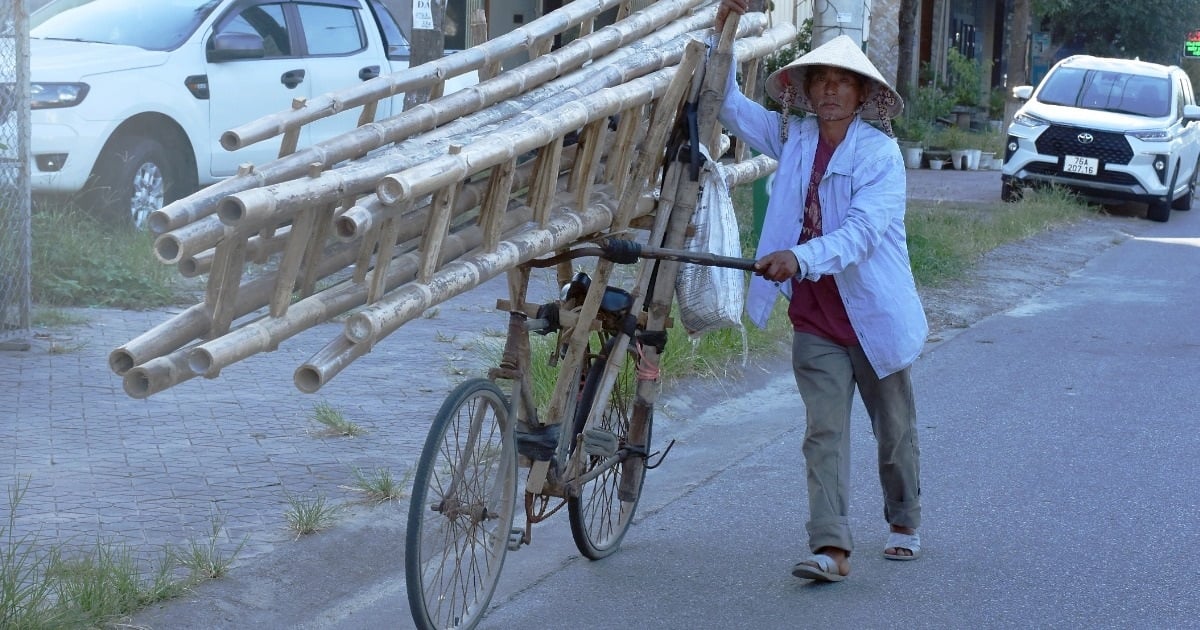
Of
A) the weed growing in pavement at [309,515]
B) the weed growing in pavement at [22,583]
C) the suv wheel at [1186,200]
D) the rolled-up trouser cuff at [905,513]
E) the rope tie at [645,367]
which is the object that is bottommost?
the suv wheel at [1186,200]

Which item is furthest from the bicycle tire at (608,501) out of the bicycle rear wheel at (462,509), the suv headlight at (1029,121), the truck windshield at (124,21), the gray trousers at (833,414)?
the suv headlight at (1029,121)

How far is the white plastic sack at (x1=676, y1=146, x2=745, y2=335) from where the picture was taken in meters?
4.73

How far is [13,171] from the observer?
23.0 ft

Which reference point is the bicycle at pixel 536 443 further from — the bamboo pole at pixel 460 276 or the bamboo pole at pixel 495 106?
the bamboo pole at pixel 495 106

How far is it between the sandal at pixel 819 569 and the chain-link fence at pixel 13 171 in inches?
165

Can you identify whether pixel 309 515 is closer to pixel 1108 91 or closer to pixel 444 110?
pixel 444 110

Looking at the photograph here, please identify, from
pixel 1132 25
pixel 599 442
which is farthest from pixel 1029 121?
pixel 1132 25

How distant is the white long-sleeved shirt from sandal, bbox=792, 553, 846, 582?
0.64 meters

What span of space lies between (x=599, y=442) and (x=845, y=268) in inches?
37.1

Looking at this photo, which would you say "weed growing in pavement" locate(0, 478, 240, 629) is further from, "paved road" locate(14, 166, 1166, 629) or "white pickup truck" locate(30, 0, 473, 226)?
"white pickup truck" locate(30, 0, 473, 226)

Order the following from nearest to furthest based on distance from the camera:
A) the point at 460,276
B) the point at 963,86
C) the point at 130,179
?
1. the point at 460,276
2. the point at 130,179
3. the point at 963,86

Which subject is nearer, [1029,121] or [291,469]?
[291,469]

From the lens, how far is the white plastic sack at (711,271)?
186 inches

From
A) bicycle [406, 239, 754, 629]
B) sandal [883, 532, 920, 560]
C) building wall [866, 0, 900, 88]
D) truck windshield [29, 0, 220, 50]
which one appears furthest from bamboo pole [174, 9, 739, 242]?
building wall [866, 0, 900, 88]
